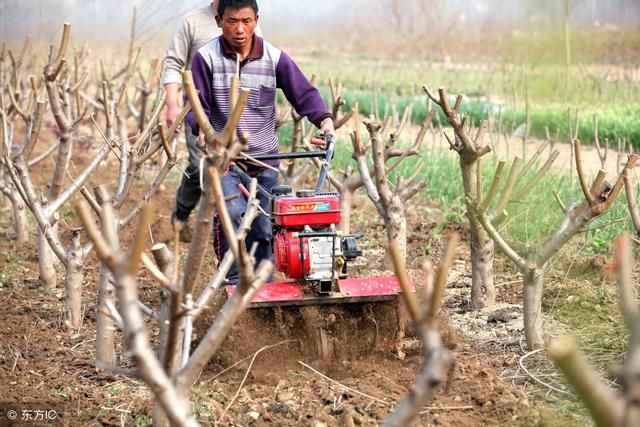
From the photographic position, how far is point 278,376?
4133 mm

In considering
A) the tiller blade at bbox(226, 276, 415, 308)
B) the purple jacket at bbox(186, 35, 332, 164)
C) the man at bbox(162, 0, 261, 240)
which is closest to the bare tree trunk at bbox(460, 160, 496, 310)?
the tiller blade at bbox(226, 276, 415, 308)

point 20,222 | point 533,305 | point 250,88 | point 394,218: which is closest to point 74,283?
point 250,88

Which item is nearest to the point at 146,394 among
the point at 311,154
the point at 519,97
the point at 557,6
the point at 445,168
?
the point at 311,154

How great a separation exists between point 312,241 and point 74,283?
1.26 meters

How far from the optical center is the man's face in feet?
16.1

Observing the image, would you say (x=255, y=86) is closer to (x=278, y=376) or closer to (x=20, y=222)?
(x=278, y=376)

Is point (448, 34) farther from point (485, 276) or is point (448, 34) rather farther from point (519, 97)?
point (485, 276)

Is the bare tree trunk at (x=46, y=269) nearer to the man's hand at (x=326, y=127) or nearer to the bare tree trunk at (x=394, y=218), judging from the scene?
the man's hand at (x=326, y=127)

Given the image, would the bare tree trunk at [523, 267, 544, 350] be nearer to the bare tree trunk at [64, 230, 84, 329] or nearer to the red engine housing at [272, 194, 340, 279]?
the red engine housing at [272, 194, 340, 279]

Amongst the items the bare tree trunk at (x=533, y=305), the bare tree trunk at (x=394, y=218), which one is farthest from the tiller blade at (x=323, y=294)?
the bare tree trunk at (x=394, y=218)

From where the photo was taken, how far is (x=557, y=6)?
6.79 meters

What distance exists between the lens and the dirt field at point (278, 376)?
11.9ft

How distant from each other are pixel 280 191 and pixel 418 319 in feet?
8.58

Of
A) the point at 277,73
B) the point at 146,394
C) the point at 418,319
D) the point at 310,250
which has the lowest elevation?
the point at 146,394
